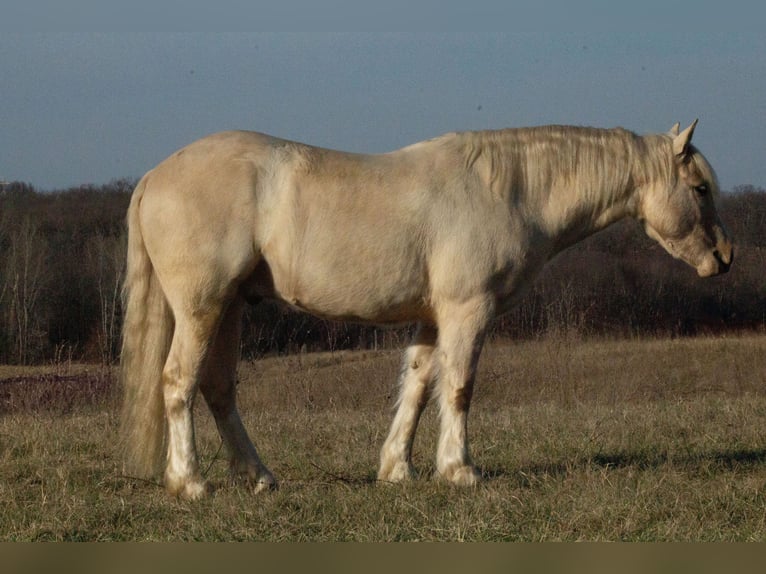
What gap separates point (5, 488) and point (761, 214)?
19217mm

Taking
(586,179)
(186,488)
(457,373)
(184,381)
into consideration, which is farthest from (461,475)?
(586,179)

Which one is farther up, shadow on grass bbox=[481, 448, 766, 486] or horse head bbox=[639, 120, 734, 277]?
horse head bbox=[639, 120, 734, 277]

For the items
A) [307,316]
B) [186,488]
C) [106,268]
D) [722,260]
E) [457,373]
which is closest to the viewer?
[186,488]

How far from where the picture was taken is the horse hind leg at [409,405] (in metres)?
5.92

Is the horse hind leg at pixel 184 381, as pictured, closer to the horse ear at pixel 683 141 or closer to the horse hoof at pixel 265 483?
the horse hoof at pixel 265 483

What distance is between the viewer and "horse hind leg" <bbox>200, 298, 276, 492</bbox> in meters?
5.69

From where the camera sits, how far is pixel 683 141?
19.7 ft

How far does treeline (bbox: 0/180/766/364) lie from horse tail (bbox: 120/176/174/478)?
11.4 metres

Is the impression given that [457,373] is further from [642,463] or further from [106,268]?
[106,268]

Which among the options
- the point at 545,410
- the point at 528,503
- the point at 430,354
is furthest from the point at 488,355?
the point at 528,503

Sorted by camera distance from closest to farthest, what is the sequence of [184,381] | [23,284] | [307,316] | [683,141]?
[184,381] → [683,141] → [307,316] → [23,284]

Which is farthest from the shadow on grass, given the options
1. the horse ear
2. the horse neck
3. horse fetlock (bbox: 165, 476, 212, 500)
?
the horse ear

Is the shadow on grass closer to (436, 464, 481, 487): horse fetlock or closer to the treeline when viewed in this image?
(436, 464, 481, 487): horse fetlock

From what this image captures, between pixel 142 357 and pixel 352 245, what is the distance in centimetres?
153
